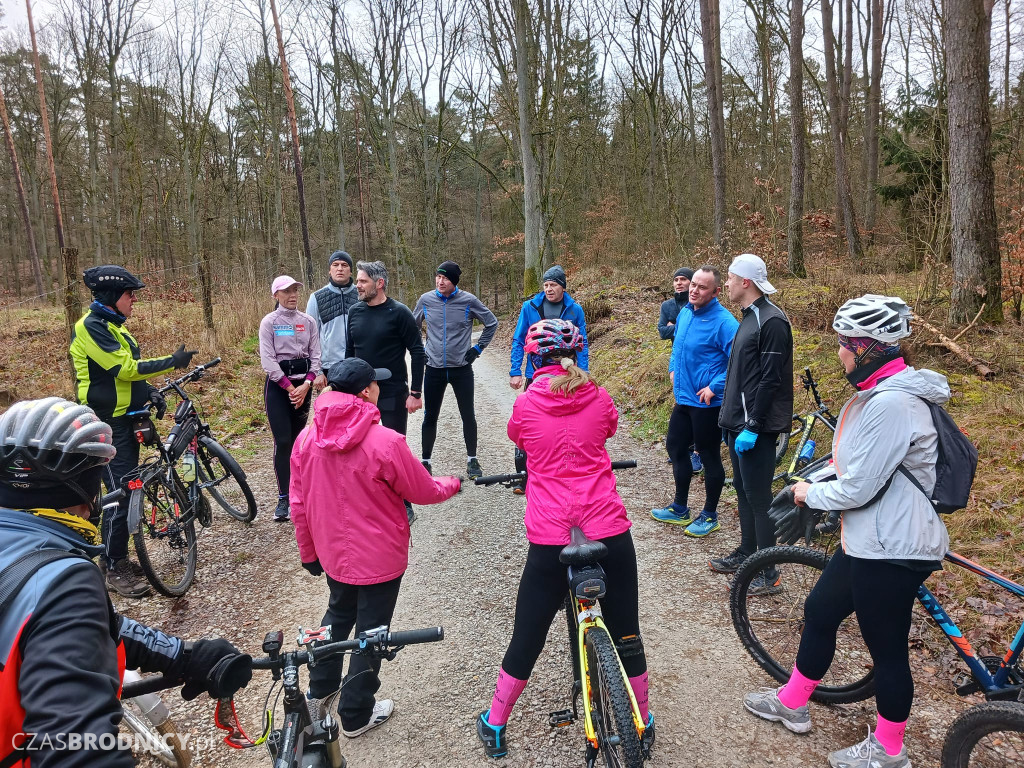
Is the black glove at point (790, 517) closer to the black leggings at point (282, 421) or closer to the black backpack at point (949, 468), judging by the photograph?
the black backpack at point (949, 468)

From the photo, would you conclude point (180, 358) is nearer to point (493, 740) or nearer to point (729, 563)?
point (493, 740)

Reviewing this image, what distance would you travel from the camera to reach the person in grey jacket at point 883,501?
2.32 m

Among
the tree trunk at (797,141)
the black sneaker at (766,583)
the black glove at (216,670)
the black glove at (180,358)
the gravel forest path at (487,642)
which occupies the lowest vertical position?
the gravel forest path at (487,642)

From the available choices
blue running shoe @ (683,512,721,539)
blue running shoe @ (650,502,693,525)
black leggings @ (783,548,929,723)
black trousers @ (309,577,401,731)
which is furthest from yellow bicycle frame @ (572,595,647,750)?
blue running shoe @ (650,502,693,525)

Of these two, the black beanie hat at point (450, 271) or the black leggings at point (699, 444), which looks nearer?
the black leggings at point (699, 444)

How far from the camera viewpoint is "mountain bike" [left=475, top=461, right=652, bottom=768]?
220 cm

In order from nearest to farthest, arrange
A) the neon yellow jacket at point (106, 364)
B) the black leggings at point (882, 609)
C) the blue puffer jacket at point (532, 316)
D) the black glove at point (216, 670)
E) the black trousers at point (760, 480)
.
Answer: the black glove at point (216, 670), the black leggings at point (882, 609), the black trousers at point (760, 480), the neon yellow jacket at point (106, 364), the blue puffer jacket at point (532, 316)

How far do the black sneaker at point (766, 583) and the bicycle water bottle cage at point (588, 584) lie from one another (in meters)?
1.55

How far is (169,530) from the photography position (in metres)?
4.66

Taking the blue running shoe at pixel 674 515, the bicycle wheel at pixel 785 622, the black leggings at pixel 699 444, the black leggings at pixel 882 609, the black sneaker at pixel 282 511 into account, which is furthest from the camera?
the black sneaker at pixel 282 511

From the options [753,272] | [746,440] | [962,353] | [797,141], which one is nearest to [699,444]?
[746,440]

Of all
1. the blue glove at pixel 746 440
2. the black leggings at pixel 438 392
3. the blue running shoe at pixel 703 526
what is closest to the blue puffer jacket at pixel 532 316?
the black leggings at pixel 438 392

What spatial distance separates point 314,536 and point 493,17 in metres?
19.1

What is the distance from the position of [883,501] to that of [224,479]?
5.58 meters
